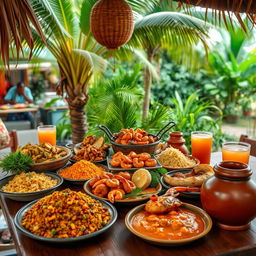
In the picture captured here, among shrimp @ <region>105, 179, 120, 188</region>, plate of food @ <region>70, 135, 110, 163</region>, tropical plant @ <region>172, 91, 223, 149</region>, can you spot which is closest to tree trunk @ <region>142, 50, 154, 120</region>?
tropical plant @ <region>172, 91, 223, 149</region>

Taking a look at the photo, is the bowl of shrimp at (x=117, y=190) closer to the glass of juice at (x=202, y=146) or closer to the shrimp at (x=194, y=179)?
the shrimp at (x=194, y=179)

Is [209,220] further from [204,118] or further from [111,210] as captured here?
[204,118]

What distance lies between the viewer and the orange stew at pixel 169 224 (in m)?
1.34

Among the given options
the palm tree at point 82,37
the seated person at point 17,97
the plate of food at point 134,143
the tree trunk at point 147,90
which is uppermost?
the palm tree at point 82,37

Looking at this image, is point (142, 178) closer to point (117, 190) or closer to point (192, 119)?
point (117, 190)

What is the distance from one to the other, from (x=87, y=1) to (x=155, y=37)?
1.09m

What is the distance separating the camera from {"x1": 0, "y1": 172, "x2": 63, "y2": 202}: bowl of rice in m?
1.71

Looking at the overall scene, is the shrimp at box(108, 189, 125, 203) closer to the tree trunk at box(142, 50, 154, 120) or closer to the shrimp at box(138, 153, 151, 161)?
the shrimp at box(138, 153, 151, 161)

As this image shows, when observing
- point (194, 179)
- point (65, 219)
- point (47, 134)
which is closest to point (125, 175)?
point (194, 179)

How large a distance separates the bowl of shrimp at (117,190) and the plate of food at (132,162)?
9 centimetres

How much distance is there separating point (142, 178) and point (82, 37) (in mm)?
3253

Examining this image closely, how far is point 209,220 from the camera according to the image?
4.63 feet

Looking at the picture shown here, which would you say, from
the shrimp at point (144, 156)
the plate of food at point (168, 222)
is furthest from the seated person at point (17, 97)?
the plate of food at point (168, 222)

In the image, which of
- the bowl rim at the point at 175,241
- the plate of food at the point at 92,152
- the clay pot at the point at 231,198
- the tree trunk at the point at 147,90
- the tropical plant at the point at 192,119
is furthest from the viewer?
the tree trunk at the point at 147,90
